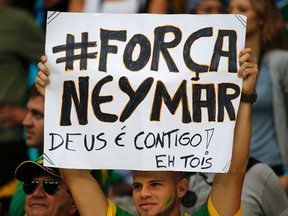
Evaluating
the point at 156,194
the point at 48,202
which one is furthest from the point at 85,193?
the point at 48,202

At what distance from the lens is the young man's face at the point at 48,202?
6844mm

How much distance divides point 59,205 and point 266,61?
5.77 ft

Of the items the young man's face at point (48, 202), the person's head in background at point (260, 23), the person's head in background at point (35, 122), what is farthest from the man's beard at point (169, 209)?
the person's head in background at point (260, 23)

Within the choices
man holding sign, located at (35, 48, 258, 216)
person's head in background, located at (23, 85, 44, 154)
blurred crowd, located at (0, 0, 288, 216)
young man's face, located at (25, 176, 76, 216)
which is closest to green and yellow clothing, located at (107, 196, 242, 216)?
man holding sign, located at (35, 48, 258, 216)

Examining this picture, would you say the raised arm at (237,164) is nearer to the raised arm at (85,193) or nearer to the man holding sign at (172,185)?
the man holding sign at (172,185)

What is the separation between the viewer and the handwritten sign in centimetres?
636

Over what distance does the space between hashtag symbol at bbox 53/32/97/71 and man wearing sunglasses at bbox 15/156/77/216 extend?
0.69 metres

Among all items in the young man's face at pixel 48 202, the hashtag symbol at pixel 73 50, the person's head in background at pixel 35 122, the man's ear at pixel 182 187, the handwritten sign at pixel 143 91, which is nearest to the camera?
the handwritten sign at pixel 143 91

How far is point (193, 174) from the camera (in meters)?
7.55

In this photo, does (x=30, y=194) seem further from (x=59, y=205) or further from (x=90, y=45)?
(x=90, y=45)

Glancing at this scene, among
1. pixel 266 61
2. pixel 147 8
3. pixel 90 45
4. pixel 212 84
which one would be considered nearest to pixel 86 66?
pixel 90 45

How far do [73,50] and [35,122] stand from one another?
1.55 m

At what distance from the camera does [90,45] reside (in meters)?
6.49

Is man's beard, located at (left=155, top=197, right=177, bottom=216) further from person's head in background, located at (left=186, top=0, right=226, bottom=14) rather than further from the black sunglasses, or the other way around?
person's head in background, located at (left=186, top=0, right=226, bottom=14)
